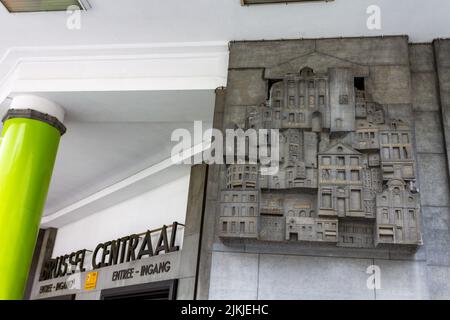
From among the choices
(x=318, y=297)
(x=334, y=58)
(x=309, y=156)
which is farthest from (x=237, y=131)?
(x=318, y=297)

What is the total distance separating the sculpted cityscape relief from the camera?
12.0ft

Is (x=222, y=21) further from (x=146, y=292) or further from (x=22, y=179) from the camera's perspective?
(x=146, y=292)

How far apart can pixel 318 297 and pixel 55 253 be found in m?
8.58

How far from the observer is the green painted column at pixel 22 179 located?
4.52m

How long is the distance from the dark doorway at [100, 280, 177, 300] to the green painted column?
2.11 metres

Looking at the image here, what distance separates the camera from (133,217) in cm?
834

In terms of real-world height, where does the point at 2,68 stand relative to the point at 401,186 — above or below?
above

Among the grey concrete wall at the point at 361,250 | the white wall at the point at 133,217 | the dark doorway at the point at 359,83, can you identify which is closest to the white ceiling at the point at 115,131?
the white wall at the point at 133,217

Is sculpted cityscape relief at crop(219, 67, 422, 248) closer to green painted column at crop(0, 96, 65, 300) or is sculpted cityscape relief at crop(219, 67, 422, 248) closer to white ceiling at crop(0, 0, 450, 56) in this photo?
white ceiling at crop(0, 0, 450, 56)

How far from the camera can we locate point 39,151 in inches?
194

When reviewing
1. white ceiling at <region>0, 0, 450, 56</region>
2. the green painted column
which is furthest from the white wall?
white ceiling at <region>0, 0, 450, 56</region>

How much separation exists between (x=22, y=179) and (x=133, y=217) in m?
3.73

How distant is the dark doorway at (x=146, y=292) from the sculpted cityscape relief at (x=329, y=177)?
280 cm
